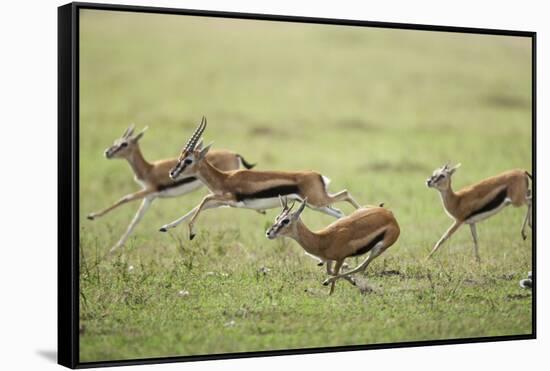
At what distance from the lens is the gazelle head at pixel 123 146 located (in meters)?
10.7

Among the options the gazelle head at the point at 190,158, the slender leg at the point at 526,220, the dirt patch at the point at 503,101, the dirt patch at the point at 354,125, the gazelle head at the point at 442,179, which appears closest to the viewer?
the gazelle head at the point at 190,158

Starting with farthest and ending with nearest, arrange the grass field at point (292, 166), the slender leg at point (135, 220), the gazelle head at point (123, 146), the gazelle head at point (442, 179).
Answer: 1. the gazelle head at point (442, 179)
2. the gazelle head at point (123, 146)
3. the slender leg at point (135, 220)
4. the grass field at point (292, 166)

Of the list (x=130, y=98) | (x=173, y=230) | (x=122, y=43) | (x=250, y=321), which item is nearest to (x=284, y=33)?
(x=130, y=98)

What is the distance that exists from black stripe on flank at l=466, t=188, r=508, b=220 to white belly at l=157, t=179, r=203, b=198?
265cm

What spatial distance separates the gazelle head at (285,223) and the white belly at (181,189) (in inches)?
30.1

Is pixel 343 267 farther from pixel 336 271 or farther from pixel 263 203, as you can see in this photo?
pixel 263 203

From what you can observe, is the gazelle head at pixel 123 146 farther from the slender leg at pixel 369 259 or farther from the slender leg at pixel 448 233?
Answer: the slender leg at pixel 448 233

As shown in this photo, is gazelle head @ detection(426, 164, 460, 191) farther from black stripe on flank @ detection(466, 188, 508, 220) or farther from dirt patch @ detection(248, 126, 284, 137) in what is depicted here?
dirt patch @ detection(248, 126, 284, 137)

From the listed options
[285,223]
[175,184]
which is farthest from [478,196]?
[175,184]

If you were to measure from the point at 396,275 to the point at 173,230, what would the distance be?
201cm

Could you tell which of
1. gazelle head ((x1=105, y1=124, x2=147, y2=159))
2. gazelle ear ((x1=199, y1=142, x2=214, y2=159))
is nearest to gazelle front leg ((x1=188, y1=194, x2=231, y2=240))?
gazelle ear ((x1=199, y1=142, x2=214, y2=159))

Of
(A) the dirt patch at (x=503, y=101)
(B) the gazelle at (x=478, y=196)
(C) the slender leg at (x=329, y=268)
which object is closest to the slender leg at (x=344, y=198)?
(C) the slender leg at (x=329, y=268)

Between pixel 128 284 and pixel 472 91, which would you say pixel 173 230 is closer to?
pixel 128 284

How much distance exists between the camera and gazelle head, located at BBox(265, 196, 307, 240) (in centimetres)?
1010
